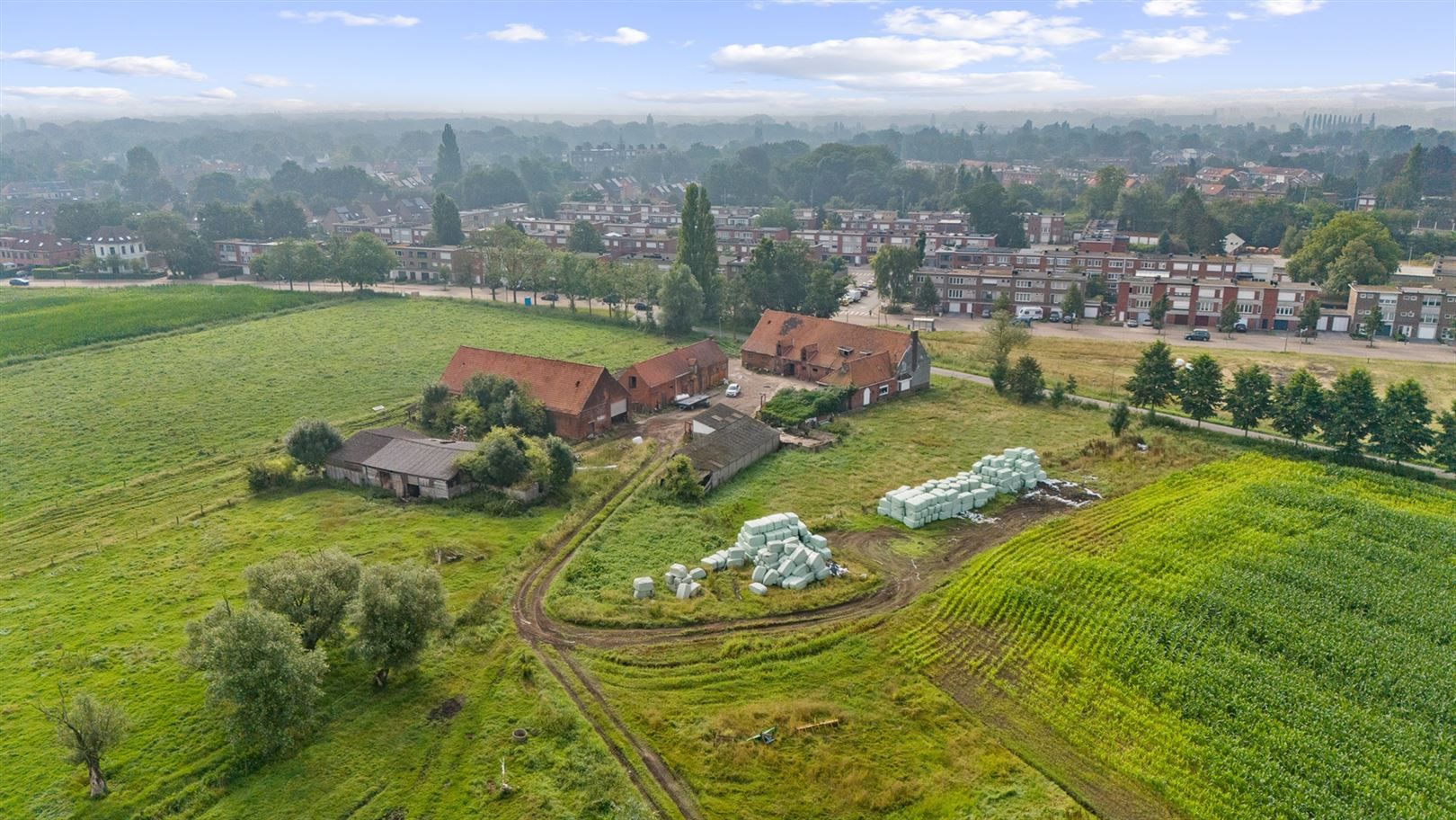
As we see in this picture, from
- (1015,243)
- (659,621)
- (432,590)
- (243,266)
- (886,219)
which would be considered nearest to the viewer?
(432,590)

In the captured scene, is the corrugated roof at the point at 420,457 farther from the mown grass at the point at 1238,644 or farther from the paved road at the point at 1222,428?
the paved road at the point at 1222,428

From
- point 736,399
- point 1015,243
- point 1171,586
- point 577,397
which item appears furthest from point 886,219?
point 1171,586

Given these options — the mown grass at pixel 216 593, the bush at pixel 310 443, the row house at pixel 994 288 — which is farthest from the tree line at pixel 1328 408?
the bush at pixel 310 443

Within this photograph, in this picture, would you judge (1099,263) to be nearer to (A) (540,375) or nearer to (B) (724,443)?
(B) (724,443)

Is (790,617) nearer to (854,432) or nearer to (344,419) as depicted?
(854,432)

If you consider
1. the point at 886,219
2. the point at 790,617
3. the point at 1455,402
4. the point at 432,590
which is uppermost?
the point at 886,219

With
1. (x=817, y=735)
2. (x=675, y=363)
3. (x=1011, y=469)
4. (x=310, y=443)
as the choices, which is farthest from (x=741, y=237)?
(x=817, y=735)

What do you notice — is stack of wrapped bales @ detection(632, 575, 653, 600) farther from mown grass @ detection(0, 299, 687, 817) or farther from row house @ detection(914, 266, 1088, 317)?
row house @ detection(914, 266, 1088, 317)

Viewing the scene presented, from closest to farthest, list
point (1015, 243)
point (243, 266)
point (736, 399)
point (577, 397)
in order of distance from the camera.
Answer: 1. point (577, 397)
2. point (736, 399)
3. point (243, 266)
4. point (1015, 243)
